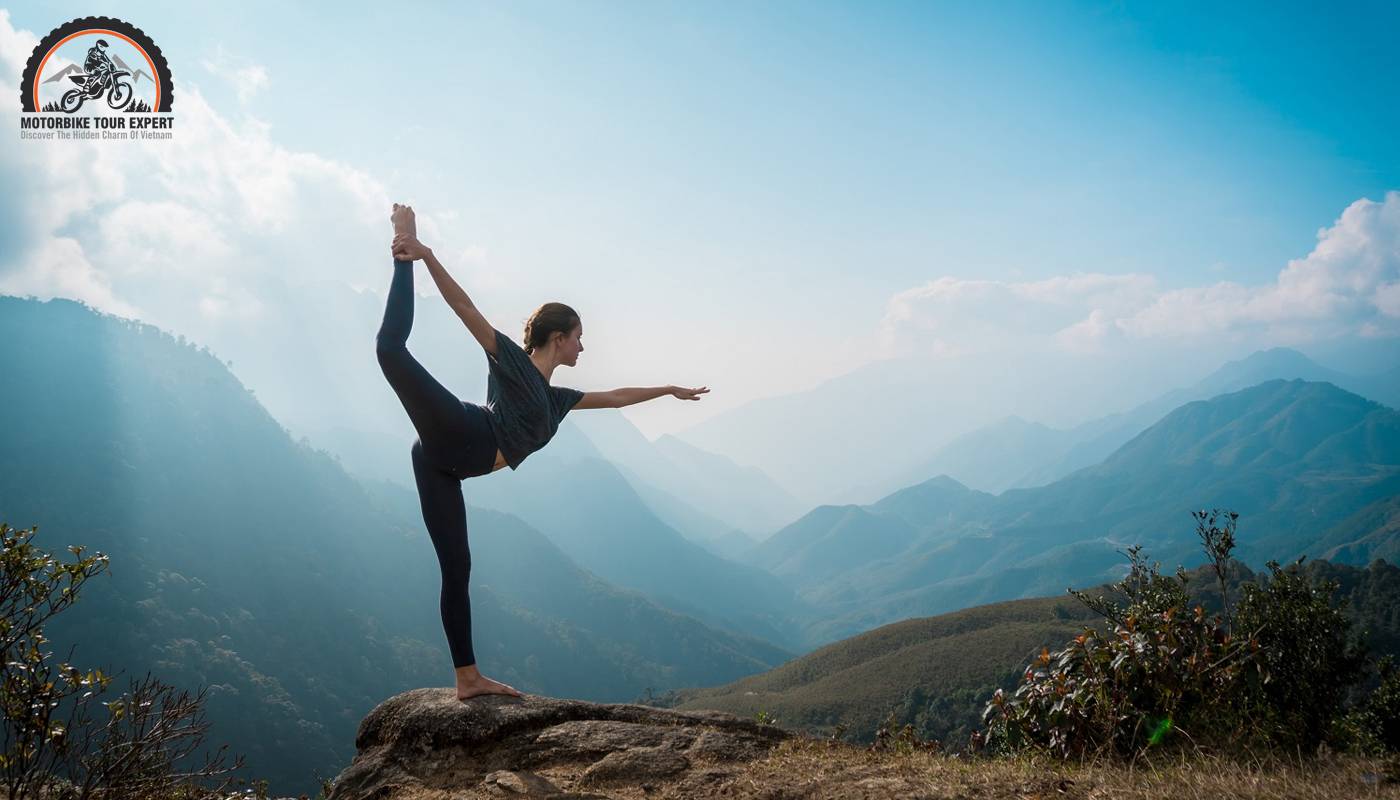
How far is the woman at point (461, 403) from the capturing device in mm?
5012

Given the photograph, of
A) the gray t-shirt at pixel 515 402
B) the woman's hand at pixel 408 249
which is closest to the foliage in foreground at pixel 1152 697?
the gray t-shirt at pixel 515 402

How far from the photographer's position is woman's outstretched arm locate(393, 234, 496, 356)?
512 centimetres

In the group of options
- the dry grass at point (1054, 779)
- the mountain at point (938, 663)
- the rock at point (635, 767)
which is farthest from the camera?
the mountain at point (938, 663)

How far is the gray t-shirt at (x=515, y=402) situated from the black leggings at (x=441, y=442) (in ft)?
0.40

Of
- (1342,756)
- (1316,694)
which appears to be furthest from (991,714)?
(1316,694)

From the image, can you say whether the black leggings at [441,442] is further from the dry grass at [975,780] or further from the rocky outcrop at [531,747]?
the dry grass at [975,780]

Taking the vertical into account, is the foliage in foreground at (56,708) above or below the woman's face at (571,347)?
below

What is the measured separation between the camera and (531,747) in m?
5.88

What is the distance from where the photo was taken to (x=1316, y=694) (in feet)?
50.8

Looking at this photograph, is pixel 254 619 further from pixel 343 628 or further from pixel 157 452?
pixel 157 452

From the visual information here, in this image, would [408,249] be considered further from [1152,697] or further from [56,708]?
[1152,697]

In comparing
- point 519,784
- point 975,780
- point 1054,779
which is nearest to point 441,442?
point 519,784

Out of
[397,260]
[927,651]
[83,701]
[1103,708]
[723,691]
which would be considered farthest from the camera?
[723,691]

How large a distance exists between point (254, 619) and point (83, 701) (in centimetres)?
19302
